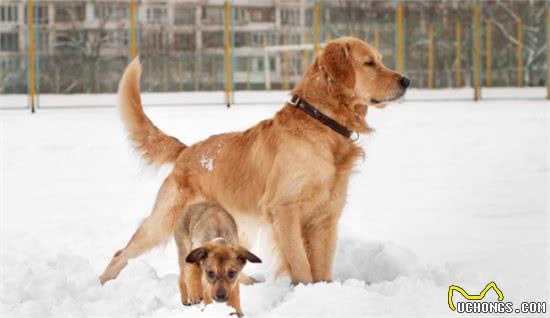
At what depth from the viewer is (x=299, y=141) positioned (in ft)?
14.0

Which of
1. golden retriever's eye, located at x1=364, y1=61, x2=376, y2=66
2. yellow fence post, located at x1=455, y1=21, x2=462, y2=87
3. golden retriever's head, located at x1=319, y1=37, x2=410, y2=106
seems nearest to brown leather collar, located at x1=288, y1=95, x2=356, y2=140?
golden retriever's head, located at x1=319, y1=37, x2=410, y2=106

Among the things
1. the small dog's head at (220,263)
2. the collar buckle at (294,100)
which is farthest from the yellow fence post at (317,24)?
the small dog's head at (220,263)

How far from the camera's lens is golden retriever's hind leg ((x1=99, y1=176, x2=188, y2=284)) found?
4.46 metres

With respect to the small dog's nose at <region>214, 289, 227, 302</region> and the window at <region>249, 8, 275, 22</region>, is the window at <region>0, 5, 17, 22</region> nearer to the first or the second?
the window at <region>249, 8, 275, 22</region>

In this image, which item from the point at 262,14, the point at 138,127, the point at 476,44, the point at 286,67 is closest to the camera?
the point at 138,127

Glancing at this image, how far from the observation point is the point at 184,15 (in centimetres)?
1631

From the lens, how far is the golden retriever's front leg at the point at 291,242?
423 centimetres

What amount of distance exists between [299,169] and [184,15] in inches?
495

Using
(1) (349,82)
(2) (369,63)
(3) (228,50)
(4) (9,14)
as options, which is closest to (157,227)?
(1) (349,82)

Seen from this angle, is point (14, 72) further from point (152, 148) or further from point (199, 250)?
point (199, 250)

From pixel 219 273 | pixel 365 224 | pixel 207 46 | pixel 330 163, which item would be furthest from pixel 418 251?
pixel 207 46

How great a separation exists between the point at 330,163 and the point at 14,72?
12.6 m

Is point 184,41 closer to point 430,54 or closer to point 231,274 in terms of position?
point 430,54

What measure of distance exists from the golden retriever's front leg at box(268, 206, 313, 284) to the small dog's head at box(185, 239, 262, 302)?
24.5 inches
